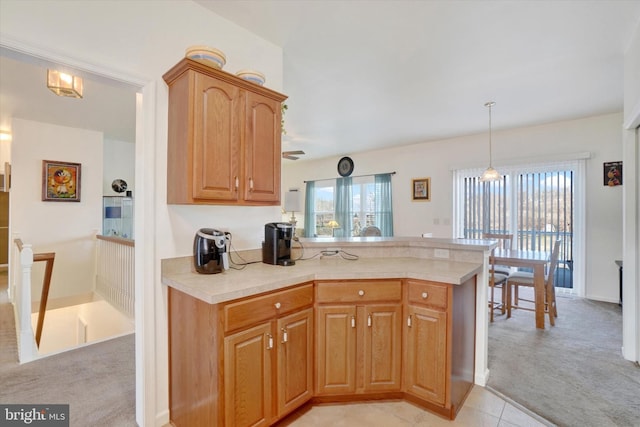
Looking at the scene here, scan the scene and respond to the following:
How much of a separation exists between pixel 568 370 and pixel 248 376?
2612 millimetres

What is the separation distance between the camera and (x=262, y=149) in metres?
1.97

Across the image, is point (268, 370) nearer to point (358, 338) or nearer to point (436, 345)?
point (358, 338)

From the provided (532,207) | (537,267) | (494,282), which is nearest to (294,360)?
(494,282)

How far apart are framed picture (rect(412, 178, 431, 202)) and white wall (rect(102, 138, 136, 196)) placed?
545 centimetres

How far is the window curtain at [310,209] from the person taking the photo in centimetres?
790

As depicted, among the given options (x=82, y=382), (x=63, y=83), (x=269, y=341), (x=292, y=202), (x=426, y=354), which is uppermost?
(x=63, y=83)

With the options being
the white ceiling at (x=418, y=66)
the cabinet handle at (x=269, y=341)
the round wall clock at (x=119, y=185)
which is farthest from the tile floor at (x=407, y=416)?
the round wall clock at (x=119, y=185)

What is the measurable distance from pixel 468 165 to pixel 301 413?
195 inches

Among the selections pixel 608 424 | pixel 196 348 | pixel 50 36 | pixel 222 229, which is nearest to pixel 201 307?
pixel 196 348

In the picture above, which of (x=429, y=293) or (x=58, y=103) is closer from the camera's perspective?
(x=429, y=293)

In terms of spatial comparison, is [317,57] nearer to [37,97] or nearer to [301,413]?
[301,413]

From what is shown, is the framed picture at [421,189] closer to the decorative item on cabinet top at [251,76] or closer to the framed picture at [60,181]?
the decorative item on cabinet top at [251,76]

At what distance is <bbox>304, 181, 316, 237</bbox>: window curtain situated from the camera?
25.9 feet

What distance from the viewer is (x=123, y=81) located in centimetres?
166
